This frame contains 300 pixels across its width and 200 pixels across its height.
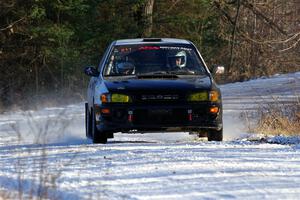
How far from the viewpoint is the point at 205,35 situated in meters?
35.4

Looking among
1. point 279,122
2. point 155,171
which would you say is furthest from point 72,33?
point 155,171

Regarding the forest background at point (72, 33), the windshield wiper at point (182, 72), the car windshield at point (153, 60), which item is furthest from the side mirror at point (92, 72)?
the forest background at point (72, 33)

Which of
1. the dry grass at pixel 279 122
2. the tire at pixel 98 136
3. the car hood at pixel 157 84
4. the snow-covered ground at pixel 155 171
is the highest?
the car hood at pixel 157 84

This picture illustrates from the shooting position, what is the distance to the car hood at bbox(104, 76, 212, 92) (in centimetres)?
1143

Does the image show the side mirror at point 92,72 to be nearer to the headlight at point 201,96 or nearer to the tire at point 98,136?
the tire at point 98,136

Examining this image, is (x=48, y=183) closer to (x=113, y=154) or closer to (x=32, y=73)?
(x=113, y=154)

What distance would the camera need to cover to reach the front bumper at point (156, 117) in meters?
11.3

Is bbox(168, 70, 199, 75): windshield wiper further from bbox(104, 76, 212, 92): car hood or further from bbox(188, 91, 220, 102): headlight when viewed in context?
bbox(188, 91, 220, 102): headlight

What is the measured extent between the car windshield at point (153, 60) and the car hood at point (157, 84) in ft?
1.92

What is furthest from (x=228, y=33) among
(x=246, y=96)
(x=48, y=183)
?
(x=48, y=183)

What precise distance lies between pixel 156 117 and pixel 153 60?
67.0 inches

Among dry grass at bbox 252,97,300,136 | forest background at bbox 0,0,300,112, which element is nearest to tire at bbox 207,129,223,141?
dry grass at bbox 252,97,300,136

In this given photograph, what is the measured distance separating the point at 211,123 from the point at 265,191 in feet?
14.9

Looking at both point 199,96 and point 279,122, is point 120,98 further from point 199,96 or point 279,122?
point 279,122
